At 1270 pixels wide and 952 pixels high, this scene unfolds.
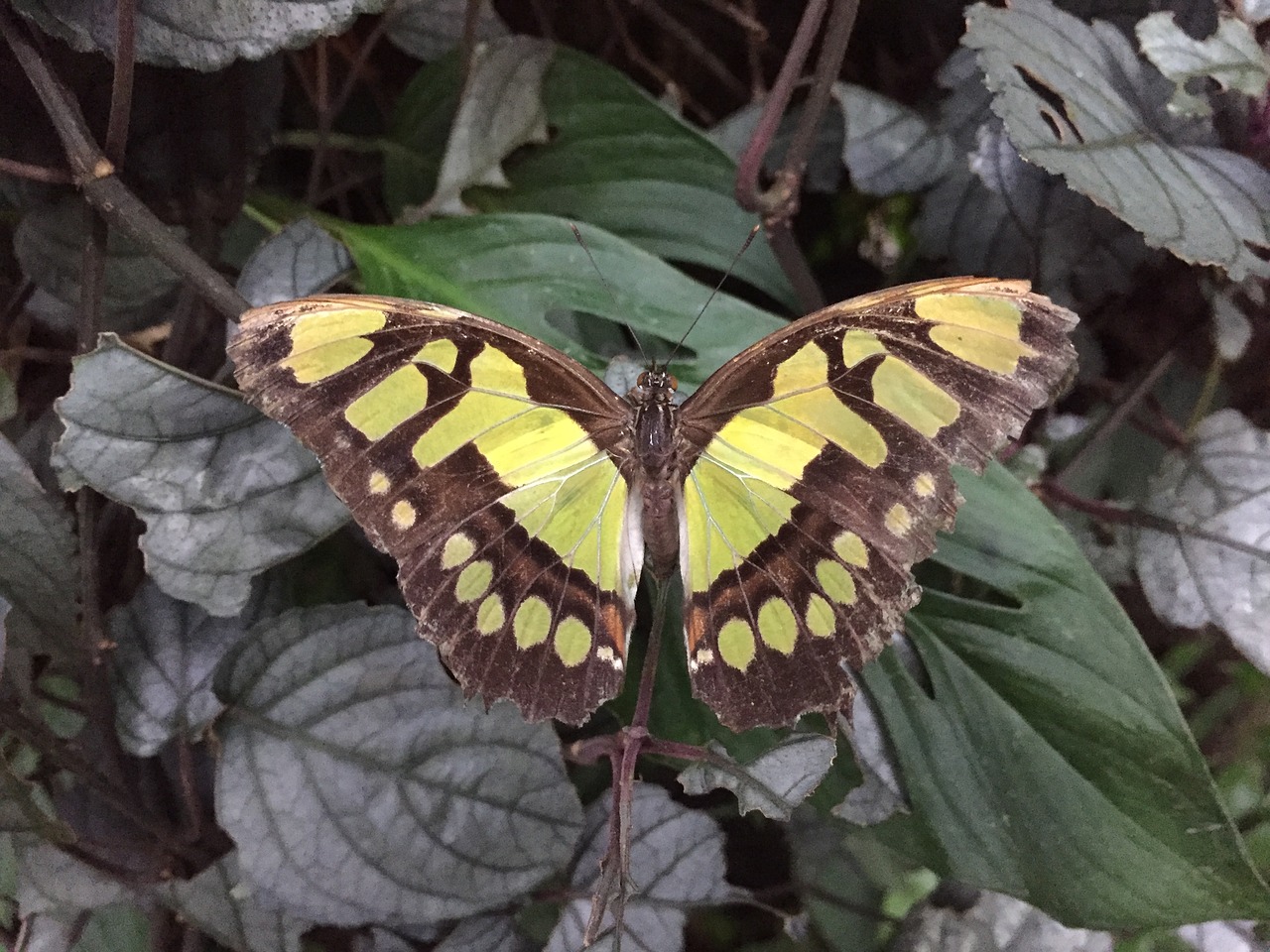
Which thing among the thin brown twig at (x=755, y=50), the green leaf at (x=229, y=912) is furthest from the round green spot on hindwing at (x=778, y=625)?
the thin brown twig at (x=755, y=50)

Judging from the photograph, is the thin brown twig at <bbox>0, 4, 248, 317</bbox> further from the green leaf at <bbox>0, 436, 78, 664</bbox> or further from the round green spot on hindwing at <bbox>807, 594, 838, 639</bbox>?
the round green spot on hindwing at <bbox>807, 594, 838, 639</bbox>

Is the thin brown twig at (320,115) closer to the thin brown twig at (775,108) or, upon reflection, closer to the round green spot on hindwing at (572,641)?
the thin brown twig at (775,108)

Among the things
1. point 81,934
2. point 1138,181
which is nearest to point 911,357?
point 1138,181

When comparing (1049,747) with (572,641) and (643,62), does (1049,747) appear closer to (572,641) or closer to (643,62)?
(572,641)

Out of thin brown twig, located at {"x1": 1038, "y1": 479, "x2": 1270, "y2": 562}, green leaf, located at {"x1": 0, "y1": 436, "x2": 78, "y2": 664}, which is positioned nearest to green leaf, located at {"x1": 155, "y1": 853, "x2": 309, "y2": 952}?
green leaf, located at {"x1": 0, "y1": 436, "x2": 78, "y2": 664}

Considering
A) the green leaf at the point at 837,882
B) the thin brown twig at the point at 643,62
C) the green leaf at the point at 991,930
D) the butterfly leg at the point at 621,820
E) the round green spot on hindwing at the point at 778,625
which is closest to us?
the butterfly leg at the point at 621,820

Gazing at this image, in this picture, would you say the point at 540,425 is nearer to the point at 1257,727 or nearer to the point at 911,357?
the point at 911,357

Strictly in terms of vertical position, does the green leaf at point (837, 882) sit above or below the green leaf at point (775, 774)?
below
